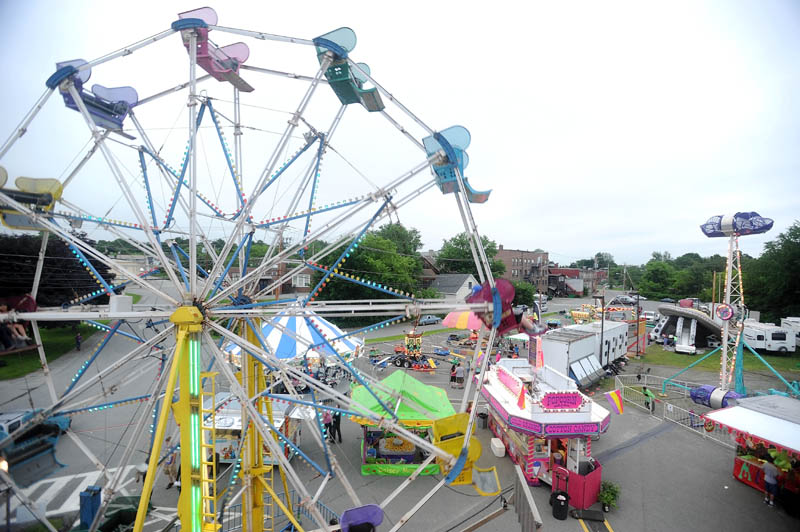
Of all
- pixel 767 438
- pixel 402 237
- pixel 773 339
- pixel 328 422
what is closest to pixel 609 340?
pixel 767 438

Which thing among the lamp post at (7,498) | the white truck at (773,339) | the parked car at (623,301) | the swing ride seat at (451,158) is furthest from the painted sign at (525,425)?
the parked car at (623,301)

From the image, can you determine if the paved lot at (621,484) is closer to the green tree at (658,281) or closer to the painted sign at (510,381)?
the painted sign at (510,381)

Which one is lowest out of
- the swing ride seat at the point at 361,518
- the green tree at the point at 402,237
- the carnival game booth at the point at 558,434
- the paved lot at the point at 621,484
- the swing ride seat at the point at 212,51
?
the paved lot at the point at 621,484

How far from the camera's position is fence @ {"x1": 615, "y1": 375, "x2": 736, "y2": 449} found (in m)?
13.9

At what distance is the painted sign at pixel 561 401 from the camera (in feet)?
33.7

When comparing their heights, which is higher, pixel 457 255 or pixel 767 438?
pixel 457 255

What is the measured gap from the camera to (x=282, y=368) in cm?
491

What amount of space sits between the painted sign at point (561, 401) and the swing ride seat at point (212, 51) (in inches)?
412

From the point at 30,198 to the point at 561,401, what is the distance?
12168mm

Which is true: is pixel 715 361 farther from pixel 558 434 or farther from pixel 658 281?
pixel 658 281

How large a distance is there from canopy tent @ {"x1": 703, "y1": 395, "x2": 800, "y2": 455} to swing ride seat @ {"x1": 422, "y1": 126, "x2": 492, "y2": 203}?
31.4 ft

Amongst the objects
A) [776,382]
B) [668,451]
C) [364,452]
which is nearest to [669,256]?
[776,382]

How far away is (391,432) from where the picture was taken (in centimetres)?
1042

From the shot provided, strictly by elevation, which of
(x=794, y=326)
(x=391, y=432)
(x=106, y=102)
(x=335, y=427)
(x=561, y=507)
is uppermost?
(x=106, y=102)
